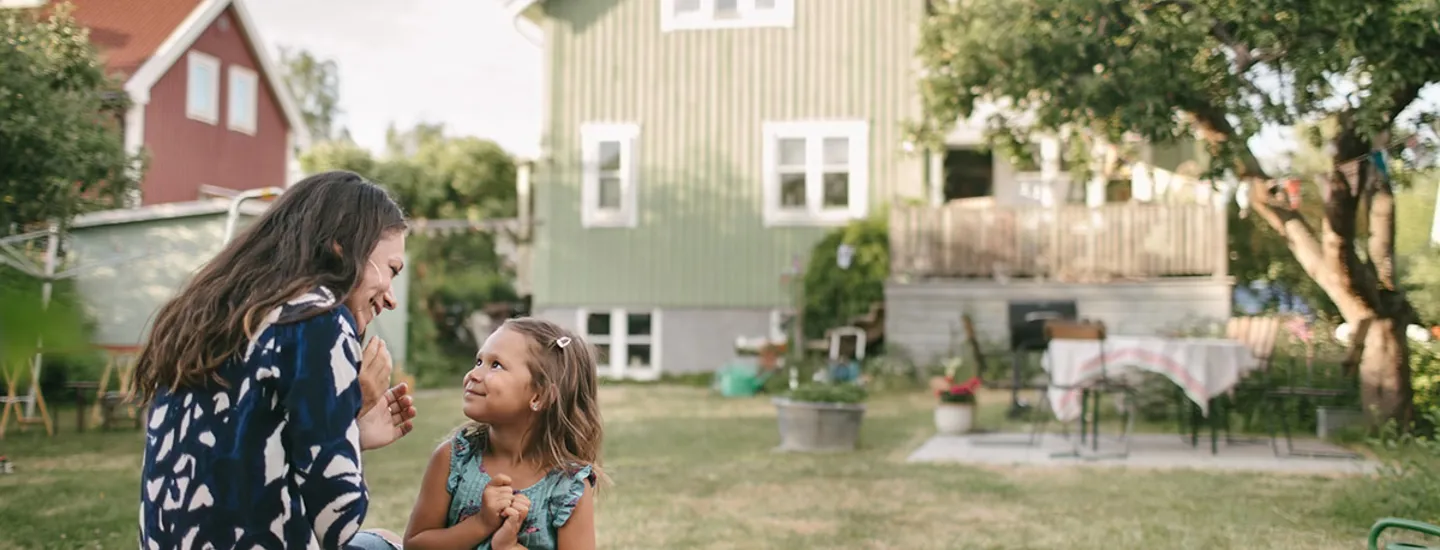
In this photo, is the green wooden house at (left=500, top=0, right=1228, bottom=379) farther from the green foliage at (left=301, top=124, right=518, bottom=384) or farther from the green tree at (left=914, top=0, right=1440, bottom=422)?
the green tree at (left=914, top=0, right=1440, bottom=422)

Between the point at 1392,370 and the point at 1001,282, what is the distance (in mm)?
6892

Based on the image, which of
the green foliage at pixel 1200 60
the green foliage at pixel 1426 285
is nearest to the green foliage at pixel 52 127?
the green foliage at pixel 1200 60

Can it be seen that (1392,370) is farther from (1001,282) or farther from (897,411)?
(1001,282)

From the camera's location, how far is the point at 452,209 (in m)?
29.0

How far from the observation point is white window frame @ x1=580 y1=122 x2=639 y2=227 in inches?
768

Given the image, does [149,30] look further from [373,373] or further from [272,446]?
[272,446]

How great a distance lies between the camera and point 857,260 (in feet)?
57.5

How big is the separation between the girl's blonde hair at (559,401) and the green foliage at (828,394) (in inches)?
286

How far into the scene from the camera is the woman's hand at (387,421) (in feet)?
9.05

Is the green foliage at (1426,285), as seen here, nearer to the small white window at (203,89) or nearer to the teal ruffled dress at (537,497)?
the teal ruffled dress at (537,497)

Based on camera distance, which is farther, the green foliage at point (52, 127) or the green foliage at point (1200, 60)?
the green foliage at point (52, 127)

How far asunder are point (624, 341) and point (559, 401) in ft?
54.6

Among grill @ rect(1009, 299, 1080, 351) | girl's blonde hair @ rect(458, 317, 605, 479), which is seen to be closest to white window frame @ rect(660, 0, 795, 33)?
grill @ rect(1009, 299, 1080, 351)

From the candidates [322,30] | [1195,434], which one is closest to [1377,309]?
[1195,434]
